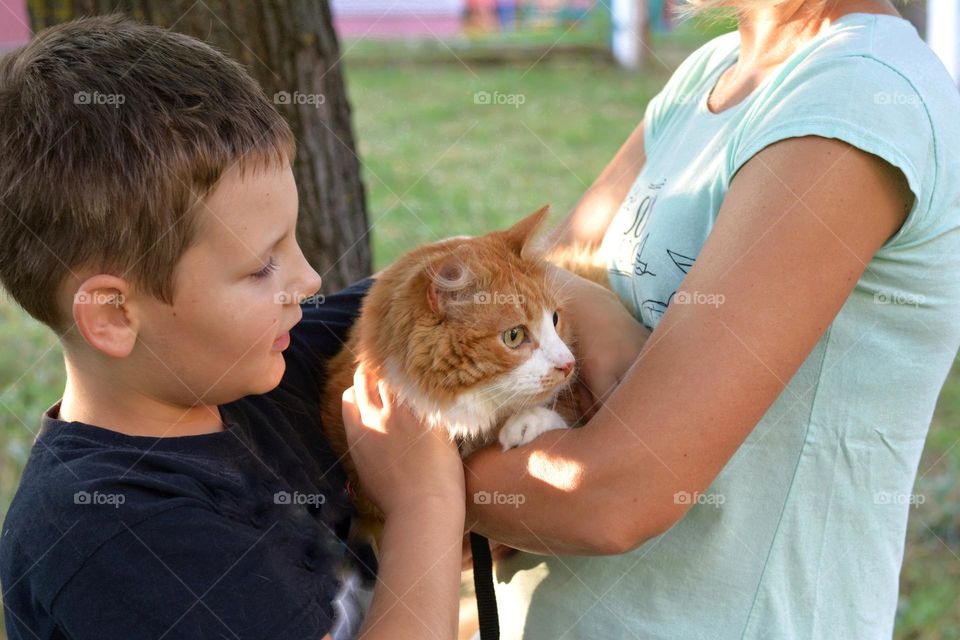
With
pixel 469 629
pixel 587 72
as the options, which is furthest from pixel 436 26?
pixel 469 629

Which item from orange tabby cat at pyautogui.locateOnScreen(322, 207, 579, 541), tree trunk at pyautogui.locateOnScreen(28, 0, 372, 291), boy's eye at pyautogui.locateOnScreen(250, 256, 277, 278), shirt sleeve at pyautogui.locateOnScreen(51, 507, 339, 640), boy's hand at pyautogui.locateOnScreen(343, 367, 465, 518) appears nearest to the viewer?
shirt sleeve at pyautogui.locateOnScreen(51, 507, 339, 640)

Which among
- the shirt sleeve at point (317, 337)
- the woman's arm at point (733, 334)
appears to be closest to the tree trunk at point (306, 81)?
the shirt sleeve at point (317, 337)

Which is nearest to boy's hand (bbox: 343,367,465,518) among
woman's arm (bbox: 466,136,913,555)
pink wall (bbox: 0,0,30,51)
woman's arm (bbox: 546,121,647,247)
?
woman's arm (bbox: 466,136,913,555)

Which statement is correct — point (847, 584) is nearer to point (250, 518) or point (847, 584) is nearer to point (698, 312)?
point (698, 312)

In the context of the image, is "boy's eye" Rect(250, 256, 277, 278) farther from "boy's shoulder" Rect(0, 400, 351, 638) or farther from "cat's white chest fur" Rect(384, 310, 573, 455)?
"cat's white chest fur" Rect(384, 310, 573, 455)

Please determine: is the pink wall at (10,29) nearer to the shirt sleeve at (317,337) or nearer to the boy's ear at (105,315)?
the shirt sleeve at (317,337)

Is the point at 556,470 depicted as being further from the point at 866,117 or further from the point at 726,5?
the point at 726,5

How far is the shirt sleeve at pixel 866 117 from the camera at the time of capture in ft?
4.48

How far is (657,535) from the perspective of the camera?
59.6 inches

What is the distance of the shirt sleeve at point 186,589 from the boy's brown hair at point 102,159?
14.8 inches

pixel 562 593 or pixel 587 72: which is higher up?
pixel 562 593

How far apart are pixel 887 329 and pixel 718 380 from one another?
324mm

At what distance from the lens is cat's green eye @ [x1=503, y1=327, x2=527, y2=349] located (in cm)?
196

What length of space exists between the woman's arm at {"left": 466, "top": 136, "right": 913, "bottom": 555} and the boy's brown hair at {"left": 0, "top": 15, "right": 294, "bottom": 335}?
2.43 feet
